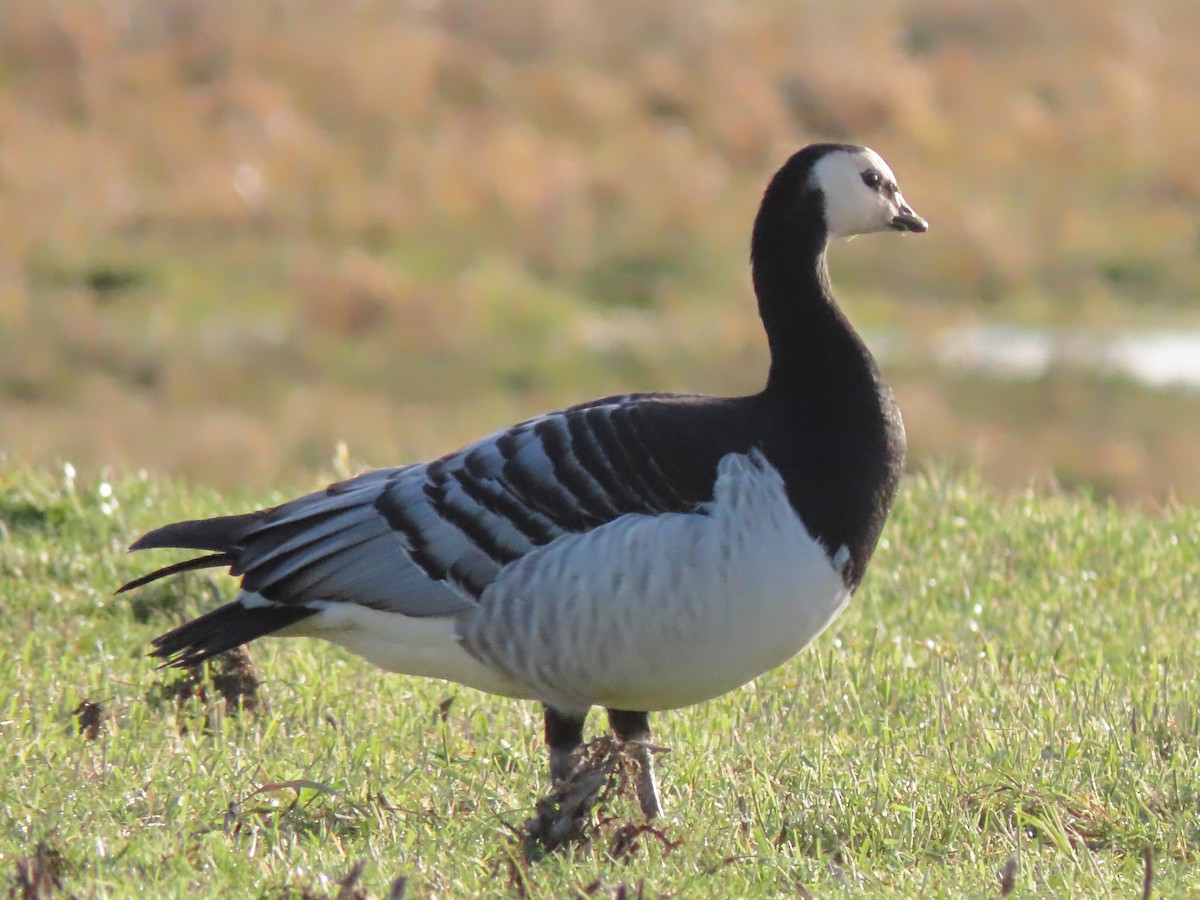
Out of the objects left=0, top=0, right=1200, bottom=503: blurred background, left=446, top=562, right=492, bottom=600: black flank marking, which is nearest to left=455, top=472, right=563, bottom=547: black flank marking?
left=446, top=562, right=492, bottom=600: black flank marking

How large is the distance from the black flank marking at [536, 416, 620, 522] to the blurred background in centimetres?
664

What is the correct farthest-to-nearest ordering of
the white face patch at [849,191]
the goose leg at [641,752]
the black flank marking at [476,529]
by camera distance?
the white face patch at [849,191]
the black flank marking at [476,529]
the goose leg at [641,752]

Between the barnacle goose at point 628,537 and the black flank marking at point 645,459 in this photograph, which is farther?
the black flank marking at point 645,459

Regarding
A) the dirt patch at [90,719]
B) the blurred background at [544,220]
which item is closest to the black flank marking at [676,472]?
the dirt patch at [90,719]

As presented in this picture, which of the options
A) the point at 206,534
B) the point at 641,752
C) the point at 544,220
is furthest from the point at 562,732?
the point at 544,220

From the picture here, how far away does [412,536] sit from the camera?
14.8 ft

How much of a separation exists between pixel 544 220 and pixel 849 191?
12716mm

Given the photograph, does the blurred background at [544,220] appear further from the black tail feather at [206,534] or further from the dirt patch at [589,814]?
the dirt patch at [589,814]

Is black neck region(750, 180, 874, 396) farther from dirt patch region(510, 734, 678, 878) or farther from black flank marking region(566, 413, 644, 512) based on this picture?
dirt patch region(510, 734, 678, 878)

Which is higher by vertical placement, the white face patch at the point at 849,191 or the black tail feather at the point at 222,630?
the white face patch at the point at 849,191

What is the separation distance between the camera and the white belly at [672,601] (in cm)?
413

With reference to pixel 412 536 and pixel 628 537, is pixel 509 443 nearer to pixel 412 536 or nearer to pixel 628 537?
pixel 412 536

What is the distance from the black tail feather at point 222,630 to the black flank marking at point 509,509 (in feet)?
1.62

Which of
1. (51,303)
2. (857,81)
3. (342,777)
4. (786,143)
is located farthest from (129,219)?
A: (342,777)
